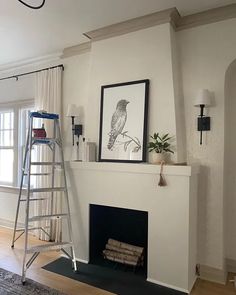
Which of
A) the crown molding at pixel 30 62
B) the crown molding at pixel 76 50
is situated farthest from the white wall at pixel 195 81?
the crown molding at pixel 30 62

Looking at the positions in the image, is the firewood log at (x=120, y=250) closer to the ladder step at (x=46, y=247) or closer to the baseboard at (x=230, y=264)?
the ladder step at (x=46, y=247)

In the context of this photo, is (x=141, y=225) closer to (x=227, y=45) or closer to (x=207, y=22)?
(x=227, y=45)

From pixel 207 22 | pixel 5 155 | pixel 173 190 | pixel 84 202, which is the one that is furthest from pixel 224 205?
pixel 5 155

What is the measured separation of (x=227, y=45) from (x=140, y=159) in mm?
1544

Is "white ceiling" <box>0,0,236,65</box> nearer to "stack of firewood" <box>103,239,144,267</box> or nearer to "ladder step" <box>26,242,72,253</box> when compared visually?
"ladder step" <box>26,242,72,253</box>

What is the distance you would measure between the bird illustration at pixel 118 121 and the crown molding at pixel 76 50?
1.09 metres

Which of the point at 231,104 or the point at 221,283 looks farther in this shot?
the point at 231,104

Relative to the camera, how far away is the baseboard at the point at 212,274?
8.40ft

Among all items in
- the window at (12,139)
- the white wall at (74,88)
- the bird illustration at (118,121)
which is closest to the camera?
the bird illustration at (118,121)

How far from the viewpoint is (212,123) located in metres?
2.67

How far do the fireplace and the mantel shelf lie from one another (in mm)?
509

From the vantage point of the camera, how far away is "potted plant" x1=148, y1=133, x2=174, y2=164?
104 inches

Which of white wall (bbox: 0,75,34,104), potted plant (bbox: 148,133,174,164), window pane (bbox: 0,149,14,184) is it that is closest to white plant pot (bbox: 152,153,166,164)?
potted plant (bbox: 148,133,174,164)

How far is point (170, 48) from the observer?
2729mm
